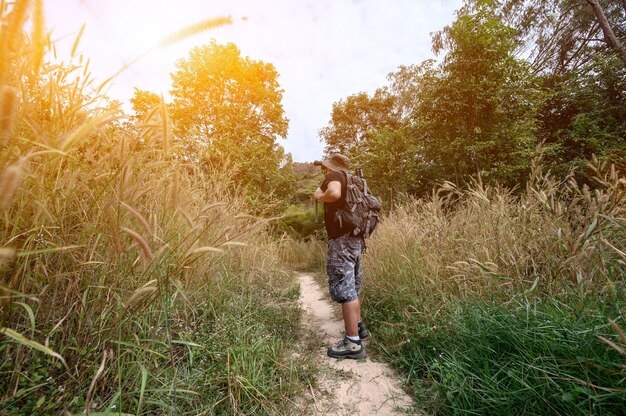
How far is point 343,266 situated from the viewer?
2.85 meters

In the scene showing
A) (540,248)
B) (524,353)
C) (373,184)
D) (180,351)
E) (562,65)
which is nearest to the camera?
(524,353)

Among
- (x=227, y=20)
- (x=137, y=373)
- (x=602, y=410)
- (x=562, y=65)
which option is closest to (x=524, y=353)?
(x=602, y=410)

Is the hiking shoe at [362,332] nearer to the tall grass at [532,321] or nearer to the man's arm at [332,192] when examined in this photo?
the tall grass at [532,321]

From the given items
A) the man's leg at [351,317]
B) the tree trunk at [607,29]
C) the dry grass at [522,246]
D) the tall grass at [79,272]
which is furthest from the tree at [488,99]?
the tall grass at [79,272]

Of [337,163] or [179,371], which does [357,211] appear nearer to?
[337,163]

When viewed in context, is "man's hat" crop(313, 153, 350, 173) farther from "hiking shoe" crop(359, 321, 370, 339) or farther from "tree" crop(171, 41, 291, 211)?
"tree" crop(171, 41, 291, 211)

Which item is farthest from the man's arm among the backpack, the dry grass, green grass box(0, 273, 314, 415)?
green grass box(0, 273, 314, 415)

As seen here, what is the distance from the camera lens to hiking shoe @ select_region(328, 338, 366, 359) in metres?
2.62

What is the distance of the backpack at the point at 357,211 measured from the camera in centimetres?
286

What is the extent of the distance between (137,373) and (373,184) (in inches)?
398

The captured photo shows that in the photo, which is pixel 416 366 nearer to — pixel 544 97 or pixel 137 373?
pixel 137 373

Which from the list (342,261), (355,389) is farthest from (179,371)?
(342,261)

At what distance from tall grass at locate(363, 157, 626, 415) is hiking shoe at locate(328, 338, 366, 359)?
0.82ft

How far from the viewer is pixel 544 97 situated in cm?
932
